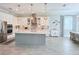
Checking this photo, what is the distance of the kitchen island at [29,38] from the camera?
4368 millimetres

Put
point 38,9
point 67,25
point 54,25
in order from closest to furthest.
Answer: point 38,9 → point 67,25 → point 54,25

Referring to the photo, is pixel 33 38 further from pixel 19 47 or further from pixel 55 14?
pixel 55 14

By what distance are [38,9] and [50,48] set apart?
1287 mm

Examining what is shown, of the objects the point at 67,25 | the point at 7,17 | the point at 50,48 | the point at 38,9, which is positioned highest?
the point at 38,9

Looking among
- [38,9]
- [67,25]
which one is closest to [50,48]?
[67,25]

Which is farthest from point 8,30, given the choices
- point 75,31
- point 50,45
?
point 75,31

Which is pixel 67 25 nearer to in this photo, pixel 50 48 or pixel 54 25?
pixel 54 25

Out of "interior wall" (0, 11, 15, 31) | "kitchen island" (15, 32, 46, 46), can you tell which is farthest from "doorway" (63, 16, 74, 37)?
"interior wall" (0, 11, 15, 31)

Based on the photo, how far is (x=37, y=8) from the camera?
160 inches

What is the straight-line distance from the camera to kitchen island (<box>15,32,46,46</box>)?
437cm

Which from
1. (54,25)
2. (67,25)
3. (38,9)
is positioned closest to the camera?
(38,9)

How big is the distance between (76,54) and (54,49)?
67 centimetres

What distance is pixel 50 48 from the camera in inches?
164

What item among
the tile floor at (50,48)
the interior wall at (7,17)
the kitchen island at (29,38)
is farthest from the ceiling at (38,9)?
the tile floor at (50,48)
